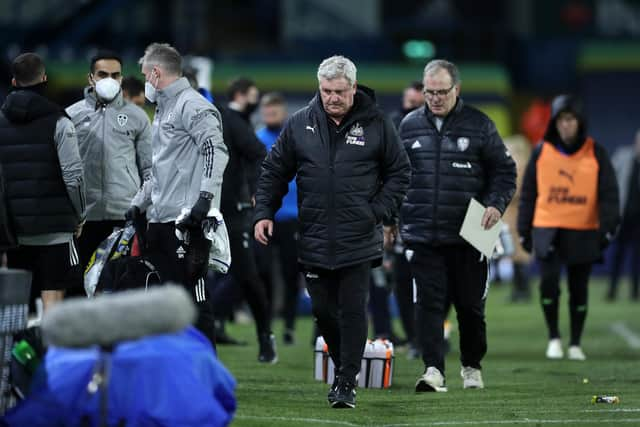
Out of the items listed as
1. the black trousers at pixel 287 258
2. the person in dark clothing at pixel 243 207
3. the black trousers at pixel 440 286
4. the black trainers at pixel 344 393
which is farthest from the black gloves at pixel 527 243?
the black trainers at pixel 344 393

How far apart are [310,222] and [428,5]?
22.2 m

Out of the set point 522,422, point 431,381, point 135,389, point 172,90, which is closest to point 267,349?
point 431,381

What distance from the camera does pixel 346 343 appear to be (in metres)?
9.95

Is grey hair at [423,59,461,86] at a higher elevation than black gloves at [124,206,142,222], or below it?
higher

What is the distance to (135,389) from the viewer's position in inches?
300

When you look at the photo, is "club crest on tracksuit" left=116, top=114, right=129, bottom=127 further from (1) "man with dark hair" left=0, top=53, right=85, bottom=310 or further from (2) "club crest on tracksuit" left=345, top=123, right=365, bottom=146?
(2) "club crest on tracksuit" left=345, top=123, right=365, bottom=146

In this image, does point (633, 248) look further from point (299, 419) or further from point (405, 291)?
point (299, 419)

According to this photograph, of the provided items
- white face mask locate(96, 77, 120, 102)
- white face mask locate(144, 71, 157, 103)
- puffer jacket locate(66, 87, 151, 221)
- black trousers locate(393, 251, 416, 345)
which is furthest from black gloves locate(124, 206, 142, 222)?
black trousers locate(393, 251, 416, 345)

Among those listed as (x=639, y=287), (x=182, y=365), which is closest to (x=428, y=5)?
(x=639, y=287)

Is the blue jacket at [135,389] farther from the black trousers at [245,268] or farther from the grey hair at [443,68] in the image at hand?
the black trousers at [245,268]

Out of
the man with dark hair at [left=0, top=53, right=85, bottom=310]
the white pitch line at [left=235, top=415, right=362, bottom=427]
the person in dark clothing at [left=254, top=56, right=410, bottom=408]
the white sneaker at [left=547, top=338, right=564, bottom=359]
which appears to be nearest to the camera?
the white pitch line at [left=235, top=415, right=362, bottom=427]

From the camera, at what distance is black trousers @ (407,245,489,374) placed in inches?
435

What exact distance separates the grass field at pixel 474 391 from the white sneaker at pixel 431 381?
8 cm

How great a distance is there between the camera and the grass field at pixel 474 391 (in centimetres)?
945
